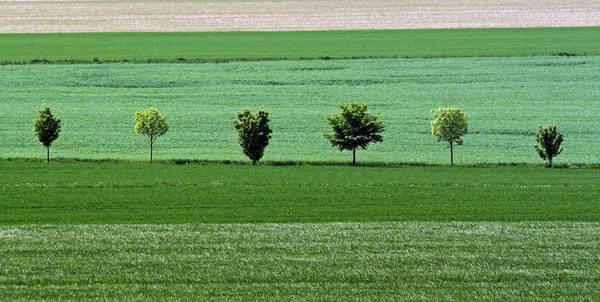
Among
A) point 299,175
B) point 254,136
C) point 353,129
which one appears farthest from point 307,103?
point 299,175

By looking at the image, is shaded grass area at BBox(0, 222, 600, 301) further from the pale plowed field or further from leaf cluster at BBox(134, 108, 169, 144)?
the pale plowed field

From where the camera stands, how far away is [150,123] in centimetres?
5544

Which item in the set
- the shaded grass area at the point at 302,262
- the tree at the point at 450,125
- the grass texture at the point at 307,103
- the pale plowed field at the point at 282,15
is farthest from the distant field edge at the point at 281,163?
the pale plowed field at the point at 282,15

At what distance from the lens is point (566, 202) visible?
118 feet

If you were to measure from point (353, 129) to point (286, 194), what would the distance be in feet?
56.9

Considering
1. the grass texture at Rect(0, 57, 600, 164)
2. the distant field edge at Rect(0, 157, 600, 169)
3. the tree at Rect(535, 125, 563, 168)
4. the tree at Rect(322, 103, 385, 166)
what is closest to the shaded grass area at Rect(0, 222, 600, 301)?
the distant field edge at Rect(0, 157, 600, 169)

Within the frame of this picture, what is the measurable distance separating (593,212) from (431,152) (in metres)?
22.8

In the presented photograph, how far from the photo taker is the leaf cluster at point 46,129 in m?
53.9

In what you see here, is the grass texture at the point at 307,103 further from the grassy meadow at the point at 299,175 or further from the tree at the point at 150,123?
the tree at the point at 150,123

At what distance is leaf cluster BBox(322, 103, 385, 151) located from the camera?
54.4m

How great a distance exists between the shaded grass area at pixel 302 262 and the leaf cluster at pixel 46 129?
84.7 feet

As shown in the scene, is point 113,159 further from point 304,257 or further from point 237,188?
point 304,257

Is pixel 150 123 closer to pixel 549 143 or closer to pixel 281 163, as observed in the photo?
pixel 281 163

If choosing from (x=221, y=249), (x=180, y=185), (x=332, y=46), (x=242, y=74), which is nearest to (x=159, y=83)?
(x=242, y=74)
